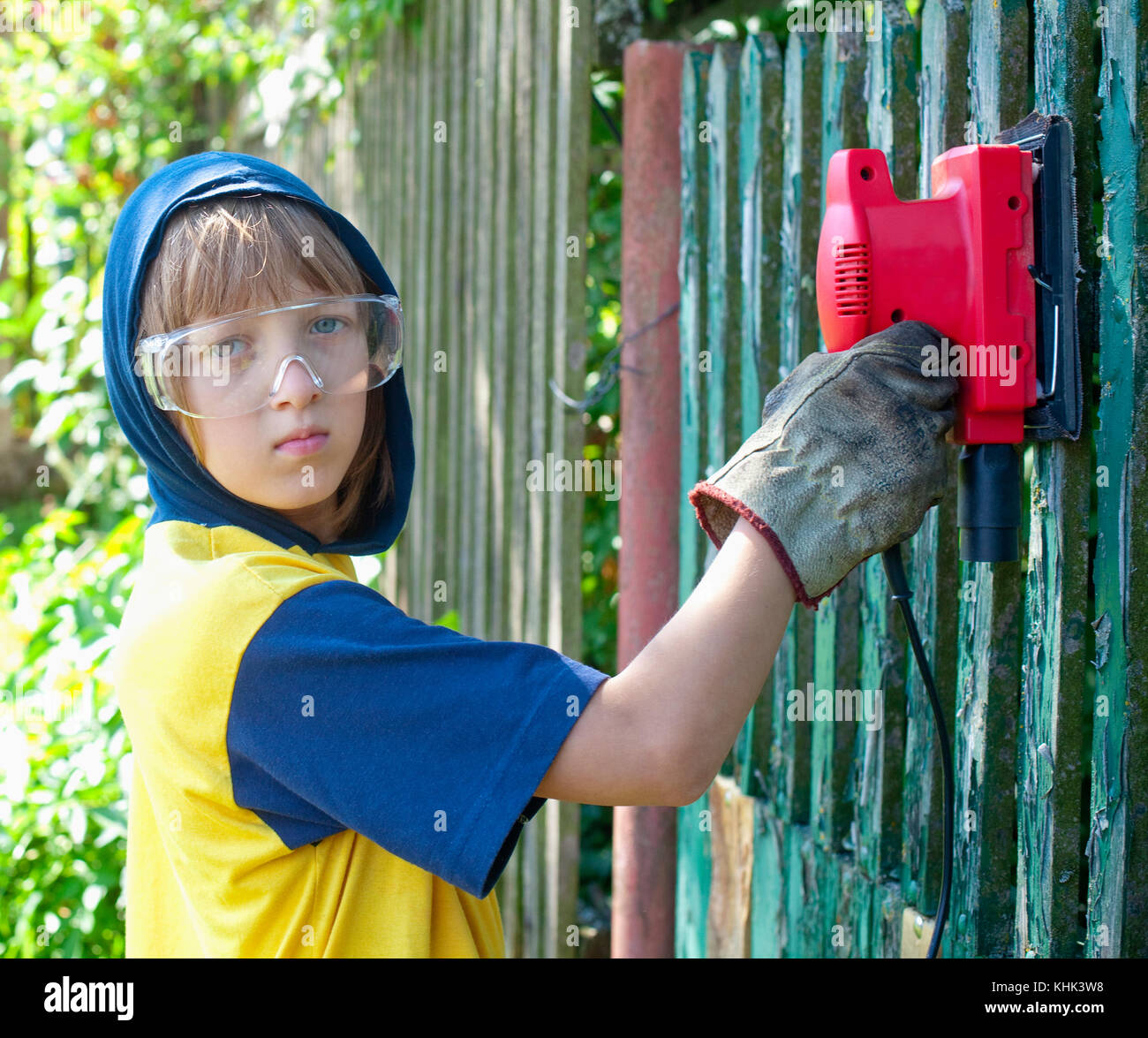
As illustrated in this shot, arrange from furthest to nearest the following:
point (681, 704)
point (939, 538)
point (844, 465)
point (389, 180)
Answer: point (389, 180) → point (939, 538) → point (844, 465) → point (681, 704)

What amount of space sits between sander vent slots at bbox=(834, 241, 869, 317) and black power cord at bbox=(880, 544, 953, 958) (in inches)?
11.6

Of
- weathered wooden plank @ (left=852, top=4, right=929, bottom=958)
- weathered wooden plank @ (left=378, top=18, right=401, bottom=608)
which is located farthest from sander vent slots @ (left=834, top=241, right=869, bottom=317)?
weathered wooden plank @ (left=378, top=18, right=401, bottom=608)

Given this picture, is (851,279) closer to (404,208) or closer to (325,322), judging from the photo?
(325,322)

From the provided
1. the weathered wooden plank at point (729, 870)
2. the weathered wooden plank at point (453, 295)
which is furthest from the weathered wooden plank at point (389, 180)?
the weathered wooden plank at point (729, 870)

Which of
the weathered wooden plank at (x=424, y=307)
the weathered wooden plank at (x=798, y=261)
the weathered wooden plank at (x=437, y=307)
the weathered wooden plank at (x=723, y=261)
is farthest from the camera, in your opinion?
the weathered wooden plank at (x=424, y=307)

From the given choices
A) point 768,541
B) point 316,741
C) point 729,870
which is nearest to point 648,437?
point 729,870

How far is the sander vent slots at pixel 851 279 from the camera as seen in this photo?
132cm

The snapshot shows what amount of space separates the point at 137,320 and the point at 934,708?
1.13m

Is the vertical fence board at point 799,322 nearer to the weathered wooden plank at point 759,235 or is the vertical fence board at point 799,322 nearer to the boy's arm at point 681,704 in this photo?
the weathered wooden plank at point 759,235

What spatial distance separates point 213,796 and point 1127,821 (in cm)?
104

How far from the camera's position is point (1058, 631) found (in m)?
1.40

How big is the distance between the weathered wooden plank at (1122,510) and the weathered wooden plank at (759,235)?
847mm

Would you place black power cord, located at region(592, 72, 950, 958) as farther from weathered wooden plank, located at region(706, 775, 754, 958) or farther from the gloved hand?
weathered wooden plank, located at region(706, 775, 754, 958)

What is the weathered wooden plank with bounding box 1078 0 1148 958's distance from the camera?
1283 millimetres
